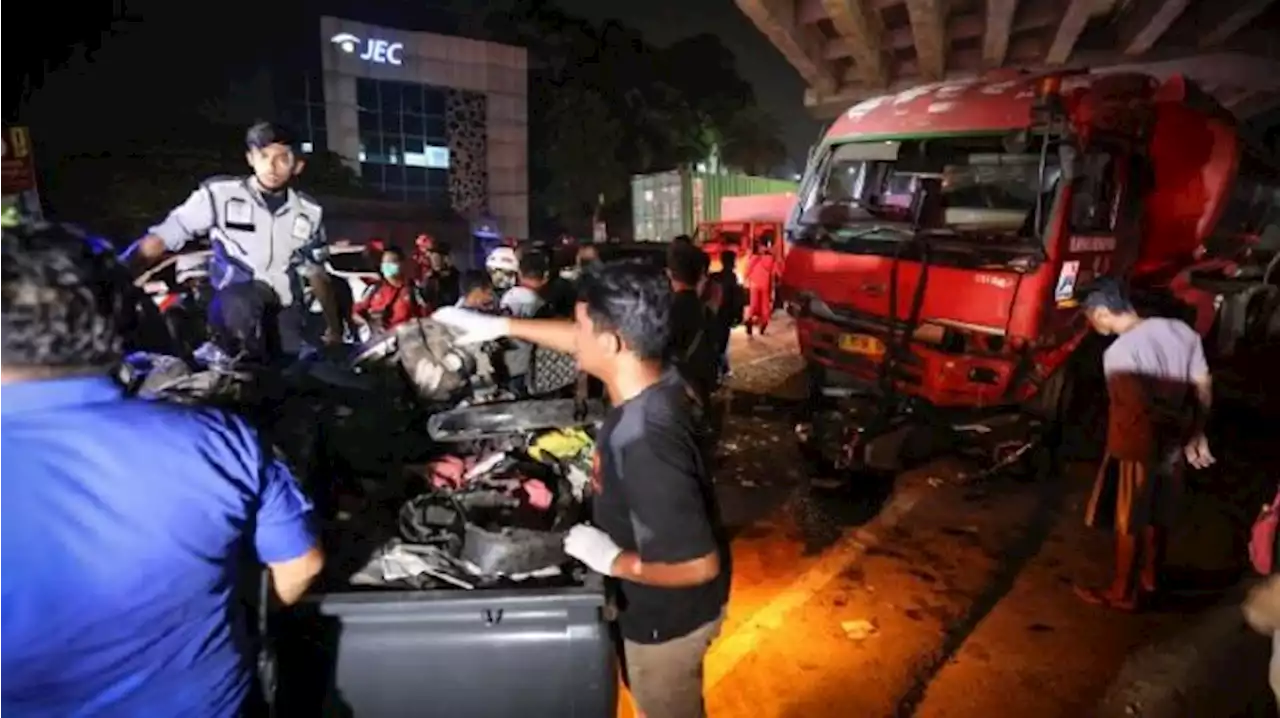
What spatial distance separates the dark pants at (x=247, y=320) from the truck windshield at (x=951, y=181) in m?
4.64

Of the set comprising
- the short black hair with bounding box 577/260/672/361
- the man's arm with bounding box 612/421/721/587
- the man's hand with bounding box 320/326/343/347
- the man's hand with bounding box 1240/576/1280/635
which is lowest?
the man's hand with bounding box 1240/576/1280/635

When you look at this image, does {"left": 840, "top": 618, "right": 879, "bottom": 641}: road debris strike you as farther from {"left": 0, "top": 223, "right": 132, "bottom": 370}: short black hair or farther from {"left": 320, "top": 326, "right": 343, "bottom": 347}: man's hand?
{"left": 0, "top": 223, "right": 132, "bottom": 370}: short black hair

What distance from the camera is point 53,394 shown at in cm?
133

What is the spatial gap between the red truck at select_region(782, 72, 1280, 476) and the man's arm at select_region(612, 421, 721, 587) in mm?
4056

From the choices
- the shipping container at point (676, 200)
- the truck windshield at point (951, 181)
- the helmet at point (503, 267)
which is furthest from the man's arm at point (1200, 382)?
the shipping container at point (676, 200)

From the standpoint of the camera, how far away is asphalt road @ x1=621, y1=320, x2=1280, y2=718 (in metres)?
3.45

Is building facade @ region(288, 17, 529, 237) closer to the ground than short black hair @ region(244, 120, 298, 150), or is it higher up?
higher up

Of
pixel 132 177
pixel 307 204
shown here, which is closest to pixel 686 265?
pixel 307 204

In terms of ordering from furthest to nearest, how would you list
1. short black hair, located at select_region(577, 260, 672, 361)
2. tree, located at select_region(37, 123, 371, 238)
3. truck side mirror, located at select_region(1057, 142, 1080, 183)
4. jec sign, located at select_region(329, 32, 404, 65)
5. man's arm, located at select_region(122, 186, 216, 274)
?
jec sign, located at select_region(329, 32, 404, 65) < tree, located at select_region(37, 123, 371, 238) < truck side mirror, located at select_region(1057, 142, 1080, 183) < man's arm, located at select_region(122, 186, 216, 274) < short black hair, located at select_region(577, 260, 672, 361)

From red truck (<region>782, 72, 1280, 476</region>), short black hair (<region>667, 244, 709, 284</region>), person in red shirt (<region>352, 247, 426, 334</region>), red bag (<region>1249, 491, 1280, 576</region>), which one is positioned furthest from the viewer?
person in red shirt (<region>352, 247, 426, 334</region>)

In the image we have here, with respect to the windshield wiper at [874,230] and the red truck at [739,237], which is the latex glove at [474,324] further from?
the red truck at [739,237]

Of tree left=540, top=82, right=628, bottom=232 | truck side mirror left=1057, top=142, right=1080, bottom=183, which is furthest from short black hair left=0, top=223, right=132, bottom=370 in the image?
tree left=540, top=82, right=628, bottom=232

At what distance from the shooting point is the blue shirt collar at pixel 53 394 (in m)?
1.31

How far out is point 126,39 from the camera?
15961 mm
